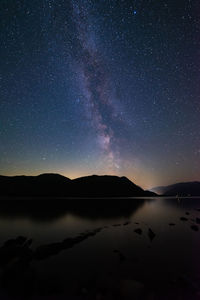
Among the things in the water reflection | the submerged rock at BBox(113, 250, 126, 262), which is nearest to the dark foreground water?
the submerged rock at BBox(113, 250, 126, 262)

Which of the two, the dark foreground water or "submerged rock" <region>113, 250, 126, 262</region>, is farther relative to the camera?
"submerged rock" <region>113, 250, 126, 262</region>

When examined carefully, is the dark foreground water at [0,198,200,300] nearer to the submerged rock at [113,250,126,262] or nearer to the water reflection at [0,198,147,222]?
the submerged rock at [113,250,126,262]

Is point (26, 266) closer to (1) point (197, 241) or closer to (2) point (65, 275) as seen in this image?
(2) point (65, 275)

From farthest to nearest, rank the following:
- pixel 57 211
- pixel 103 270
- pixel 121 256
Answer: pixel 57 211, pixel 121 256, pixel 103 270

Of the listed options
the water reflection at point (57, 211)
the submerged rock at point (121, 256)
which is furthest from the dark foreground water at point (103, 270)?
the water reflection at point (57, 211)

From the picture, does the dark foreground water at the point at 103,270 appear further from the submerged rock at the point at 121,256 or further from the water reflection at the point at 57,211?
the water reflection at the point at 57,211

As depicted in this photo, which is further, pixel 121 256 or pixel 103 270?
pixel 121 256

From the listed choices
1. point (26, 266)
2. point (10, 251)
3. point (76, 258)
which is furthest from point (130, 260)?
point (10, 251)

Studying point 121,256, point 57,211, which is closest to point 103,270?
point 121,256

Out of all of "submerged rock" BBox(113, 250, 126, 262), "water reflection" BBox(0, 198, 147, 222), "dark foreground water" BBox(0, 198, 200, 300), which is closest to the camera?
"dark foreground water" BBox(0, 198, 200, 300)

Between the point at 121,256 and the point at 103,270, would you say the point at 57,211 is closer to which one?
the point at 121,256

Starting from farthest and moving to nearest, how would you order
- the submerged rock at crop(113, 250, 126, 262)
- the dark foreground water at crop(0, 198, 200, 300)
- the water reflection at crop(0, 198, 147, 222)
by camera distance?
the water reflection at crop(0, 198, 147, 222) → the submerged rock at crop(113, 250, 126, 262) → the dark foreground water at crop(0, 198, 200, 300)

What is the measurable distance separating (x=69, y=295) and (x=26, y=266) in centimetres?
509

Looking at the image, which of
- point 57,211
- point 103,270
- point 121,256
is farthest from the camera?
point 57,211
